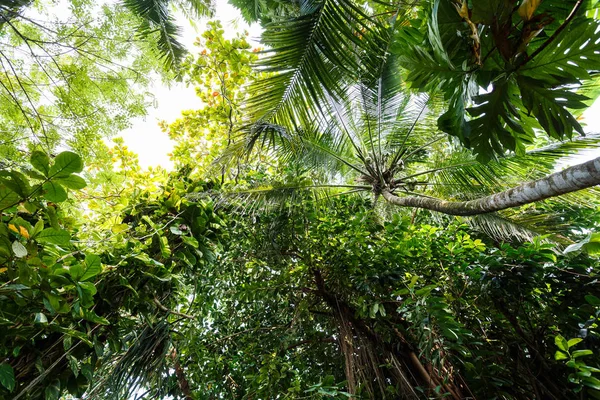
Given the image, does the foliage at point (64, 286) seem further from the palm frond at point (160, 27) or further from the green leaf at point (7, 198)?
the palm frond at point (160, 27)

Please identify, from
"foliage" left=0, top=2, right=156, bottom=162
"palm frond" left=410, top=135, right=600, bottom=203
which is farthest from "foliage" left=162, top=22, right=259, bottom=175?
"palm frond" left=410, top=135, right=600, bottom=203

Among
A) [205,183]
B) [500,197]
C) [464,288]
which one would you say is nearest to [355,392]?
[464,288]

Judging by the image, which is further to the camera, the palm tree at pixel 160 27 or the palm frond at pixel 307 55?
the palm tree at pixel 160 27

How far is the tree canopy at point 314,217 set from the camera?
1010mm

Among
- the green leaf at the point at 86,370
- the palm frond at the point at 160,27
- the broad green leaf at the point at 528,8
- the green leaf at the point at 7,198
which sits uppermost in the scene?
the palm frond at the point at 160,27

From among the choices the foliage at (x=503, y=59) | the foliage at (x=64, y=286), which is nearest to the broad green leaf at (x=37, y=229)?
the foliage at (x=64, y=286)

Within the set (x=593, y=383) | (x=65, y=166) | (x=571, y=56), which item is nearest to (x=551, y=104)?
(x=571, y=56)

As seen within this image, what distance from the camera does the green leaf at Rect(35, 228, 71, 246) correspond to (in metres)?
0.83

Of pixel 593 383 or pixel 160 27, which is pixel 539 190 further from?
pixel 160 27

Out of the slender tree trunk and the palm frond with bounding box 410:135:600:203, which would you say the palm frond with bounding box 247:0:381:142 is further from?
the palm frond with bounding box 410:135:600:203

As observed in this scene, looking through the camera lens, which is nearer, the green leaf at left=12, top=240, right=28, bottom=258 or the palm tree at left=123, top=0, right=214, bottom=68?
the green leaf at left=12, top=240, right=28, bottom=258

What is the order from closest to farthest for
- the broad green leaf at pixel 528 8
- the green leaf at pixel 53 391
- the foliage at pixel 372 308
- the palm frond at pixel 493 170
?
the broad green leaf at pixel 528 8 → the green leaf at pixel 53 391 → the foliage at pixel 372 308 → the palm frond at pixel 493 170

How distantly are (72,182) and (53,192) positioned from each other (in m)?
0.05

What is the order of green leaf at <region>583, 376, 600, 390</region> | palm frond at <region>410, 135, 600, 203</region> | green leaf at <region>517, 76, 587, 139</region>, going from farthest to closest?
1. palm frond at <region>410, 135, 600, 203</region>
2. green leaf at <region>583, 376, 600, 390</region>
3. green leaf at <region>517, 76, 587, 139</region>
